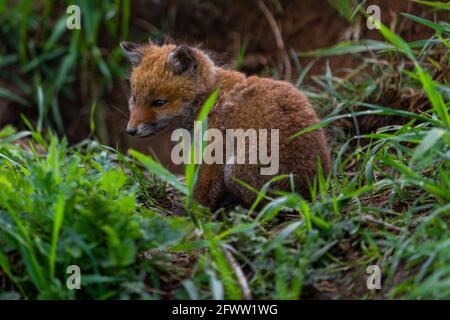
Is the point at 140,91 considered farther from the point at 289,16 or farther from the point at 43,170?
the point at 289,16

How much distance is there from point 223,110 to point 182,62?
0.56 metres

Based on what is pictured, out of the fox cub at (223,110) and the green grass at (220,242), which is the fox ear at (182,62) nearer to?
the fox cub at (223,110)

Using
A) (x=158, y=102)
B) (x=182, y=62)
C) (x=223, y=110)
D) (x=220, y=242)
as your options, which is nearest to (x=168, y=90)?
(x=158, y=102)

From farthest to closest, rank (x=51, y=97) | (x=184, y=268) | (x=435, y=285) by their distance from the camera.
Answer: (x=51, y=97) < (x=184, y=268) < (x=435, y=285)

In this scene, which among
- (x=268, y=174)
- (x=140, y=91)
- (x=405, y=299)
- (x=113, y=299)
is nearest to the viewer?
(x=405, y=299)

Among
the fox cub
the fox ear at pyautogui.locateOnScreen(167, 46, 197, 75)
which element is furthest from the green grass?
the fox ear at pyautogui.locateOnScreen(167, 46, 197, 75)

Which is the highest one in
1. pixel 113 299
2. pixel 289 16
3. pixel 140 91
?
pixel 289 16

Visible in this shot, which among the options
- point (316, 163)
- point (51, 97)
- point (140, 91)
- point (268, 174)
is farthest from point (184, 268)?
point (51, 97)

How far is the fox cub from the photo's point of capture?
4.45 m

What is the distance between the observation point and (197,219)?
390cm

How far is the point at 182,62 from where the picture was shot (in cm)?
502

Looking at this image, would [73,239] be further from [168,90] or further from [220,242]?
[168,90]

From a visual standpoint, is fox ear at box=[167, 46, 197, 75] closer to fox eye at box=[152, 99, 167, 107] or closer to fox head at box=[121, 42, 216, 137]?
fox head at box=[121, 42, 216, 137]

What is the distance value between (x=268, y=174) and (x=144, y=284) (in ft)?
4.07
